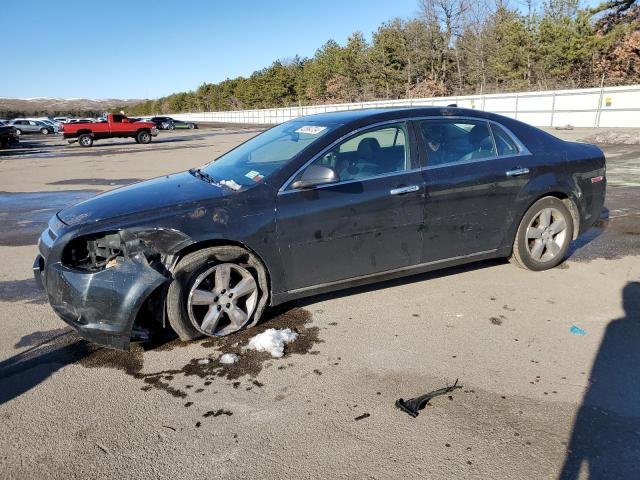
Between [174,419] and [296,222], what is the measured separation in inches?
65.5

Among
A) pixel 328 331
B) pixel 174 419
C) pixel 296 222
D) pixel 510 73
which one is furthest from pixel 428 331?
pixel 510 73

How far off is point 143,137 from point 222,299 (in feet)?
100

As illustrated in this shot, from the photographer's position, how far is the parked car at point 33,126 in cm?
5112

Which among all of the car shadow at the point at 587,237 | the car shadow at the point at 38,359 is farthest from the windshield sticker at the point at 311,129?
the car shadow at the point at 587,237

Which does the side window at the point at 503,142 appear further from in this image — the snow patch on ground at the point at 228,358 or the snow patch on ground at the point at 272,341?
the snow patch on ground at the point at 228,358

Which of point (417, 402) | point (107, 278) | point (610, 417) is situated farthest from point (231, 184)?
point (610, 417)

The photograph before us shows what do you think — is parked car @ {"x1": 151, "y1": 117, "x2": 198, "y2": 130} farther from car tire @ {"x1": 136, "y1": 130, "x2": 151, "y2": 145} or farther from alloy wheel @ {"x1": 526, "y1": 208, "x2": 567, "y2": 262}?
alloy wheel @ {"x1": 526, "y1": 208, "x2": 567, "y2": 262}

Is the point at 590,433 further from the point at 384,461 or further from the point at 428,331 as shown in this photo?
the point at 428,331

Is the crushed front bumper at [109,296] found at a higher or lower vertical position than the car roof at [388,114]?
lower

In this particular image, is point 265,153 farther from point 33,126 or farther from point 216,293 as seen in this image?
point 33,126

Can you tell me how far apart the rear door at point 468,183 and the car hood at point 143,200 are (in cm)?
177

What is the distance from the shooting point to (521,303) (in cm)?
441

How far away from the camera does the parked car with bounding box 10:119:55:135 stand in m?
51.1

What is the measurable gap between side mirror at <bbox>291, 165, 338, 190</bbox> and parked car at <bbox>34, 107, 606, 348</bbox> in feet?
0.04
